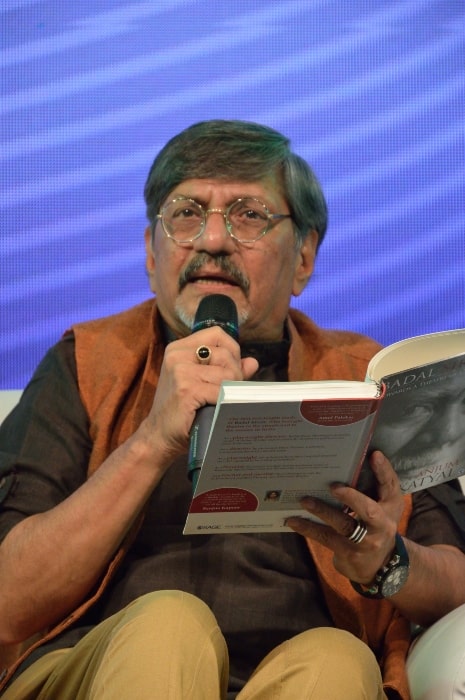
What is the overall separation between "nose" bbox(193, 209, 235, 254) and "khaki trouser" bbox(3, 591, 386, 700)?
0.68 m

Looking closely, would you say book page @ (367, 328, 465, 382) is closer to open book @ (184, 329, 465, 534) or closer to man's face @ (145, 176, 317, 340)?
open book @ (184, 329, 465, 534)

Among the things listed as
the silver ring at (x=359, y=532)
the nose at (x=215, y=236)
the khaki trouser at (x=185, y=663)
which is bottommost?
the khaki trouser at (x=185, y=663)

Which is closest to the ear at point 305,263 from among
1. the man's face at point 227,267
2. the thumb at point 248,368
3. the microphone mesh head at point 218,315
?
the man's face at point 227,267

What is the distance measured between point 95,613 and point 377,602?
442 mm

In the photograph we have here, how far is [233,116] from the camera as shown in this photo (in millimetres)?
2154

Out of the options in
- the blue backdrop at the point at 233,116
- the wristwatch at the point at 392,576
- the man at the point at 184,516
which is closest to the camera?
the man at the point at 184,516

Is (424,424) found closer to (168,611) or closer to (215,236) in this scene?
(168,611)

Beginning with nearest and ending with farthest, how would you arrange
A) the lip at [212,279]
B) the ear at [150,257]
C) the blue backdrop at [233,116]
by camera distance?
the lip at [212,279], the ear at [150,257], the blue backdrop at [233,116]

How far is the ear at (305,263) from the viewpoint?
1.96m

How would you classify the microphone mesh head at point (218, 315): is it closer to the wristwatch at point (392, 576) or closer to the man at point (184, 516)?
the man at point (184, 516)

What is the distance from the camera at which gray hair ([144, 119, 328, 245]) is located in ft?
5.82

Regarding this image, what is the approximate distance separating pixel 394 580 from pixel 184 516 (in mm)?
344

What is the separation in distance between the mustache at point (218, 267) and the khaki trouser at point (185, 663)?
64cm

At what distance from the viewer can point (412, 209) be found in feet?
7.34
